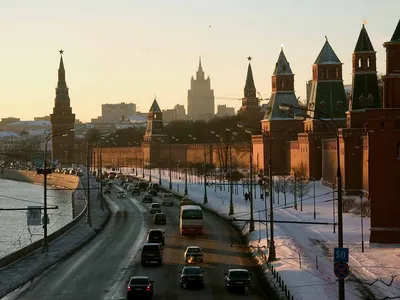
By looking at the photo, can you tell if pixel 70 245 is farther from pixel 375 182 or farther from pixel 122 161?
pixel 122 161

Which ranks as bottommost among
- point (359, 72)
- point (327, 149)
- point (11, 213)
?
point (11, 213)

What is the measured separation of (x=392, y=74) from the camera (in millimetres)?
46438

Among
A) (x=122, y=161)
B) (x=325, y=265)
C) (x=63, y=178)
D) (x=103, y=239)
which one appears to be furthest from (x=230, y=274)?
(x=122, y=161)

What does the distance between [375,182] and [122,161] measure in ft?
505

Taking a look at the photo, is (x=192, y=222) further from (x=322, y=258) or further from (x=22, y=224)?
(x=22, y=224)

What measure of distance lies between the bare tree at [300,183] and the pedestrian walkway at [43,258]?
1733 centimetres

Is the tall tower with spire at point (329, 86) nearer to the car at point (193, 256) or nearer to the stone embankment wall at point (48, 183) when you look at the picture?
the stone embankment wall at point (48, 183)

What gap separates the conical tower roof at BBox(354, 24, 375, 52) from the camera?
75.6 meters

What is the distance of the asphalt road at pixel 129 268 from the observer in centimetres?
3203

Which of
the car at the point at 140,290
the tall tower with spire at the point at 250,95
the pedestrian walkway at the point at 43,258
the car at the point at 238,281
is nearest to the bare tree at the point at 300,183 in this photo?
the pedestrian walkway at the point at 43,258

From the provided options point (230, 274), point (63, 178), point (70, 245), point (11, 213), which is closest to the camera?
point (230, 274)

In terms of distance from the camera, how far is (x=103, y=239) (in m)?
53.6

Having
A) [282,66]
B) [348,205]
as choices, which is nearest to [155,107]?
[282,66]

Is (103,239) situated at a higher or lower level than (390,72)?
lower
